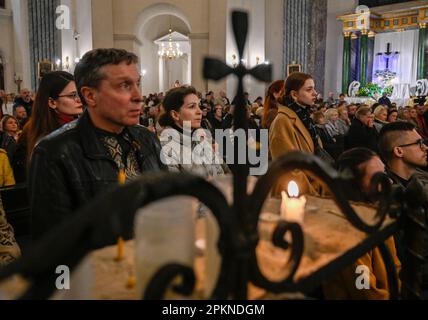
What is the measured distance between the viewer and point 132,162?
85.0 inches

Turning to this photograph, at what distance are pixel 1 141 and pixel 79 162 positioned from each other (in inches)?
153

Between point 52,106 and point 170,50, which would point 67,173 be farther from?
point 170,50

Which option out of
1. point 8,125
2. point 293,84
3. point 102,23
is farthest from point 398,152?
point 102,23

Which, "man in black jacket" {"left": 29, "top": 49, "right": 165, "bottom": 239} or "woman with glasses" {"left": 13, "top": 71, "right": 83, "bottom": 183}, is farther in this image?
"woman with glasses" {"left": 13, "top": 71, "right": 83, "bottom": 183}

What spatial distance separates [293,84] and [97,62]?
244 cm

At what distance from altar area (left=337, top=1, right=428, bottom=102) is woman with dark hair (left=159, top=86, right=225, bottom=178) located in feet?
57.5

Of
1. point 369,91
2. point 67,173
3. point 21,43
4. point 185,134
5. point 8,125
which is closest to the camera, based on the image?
point 67,173

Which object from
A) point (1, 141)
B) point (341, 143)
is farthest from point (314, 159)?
point (341, 143)

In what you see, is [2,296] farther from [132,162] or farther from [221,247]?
[132,162]

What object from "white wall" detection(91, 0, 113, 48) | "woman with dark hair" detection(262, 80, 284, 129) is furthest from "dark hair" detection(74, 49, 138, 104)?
"white wall" detection(91, 0, 113, 48)

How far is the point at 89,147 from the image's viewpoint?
1979 millimetres

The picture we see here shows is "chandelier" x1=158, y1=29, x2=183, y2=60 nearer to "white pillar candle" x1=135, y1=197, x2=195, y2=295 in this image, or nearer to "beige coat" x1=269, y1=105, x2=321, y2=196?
"beige coat" x1=269, y1=105, x2=321, y2=196

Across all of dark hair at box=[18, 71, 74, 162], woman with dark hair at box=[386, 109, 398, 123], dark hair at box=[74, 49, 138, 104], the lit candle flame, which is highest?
dark hair at box=[74, 49, 138, 104]

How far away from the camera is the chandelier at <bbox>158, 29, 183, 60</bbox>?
22.2m
